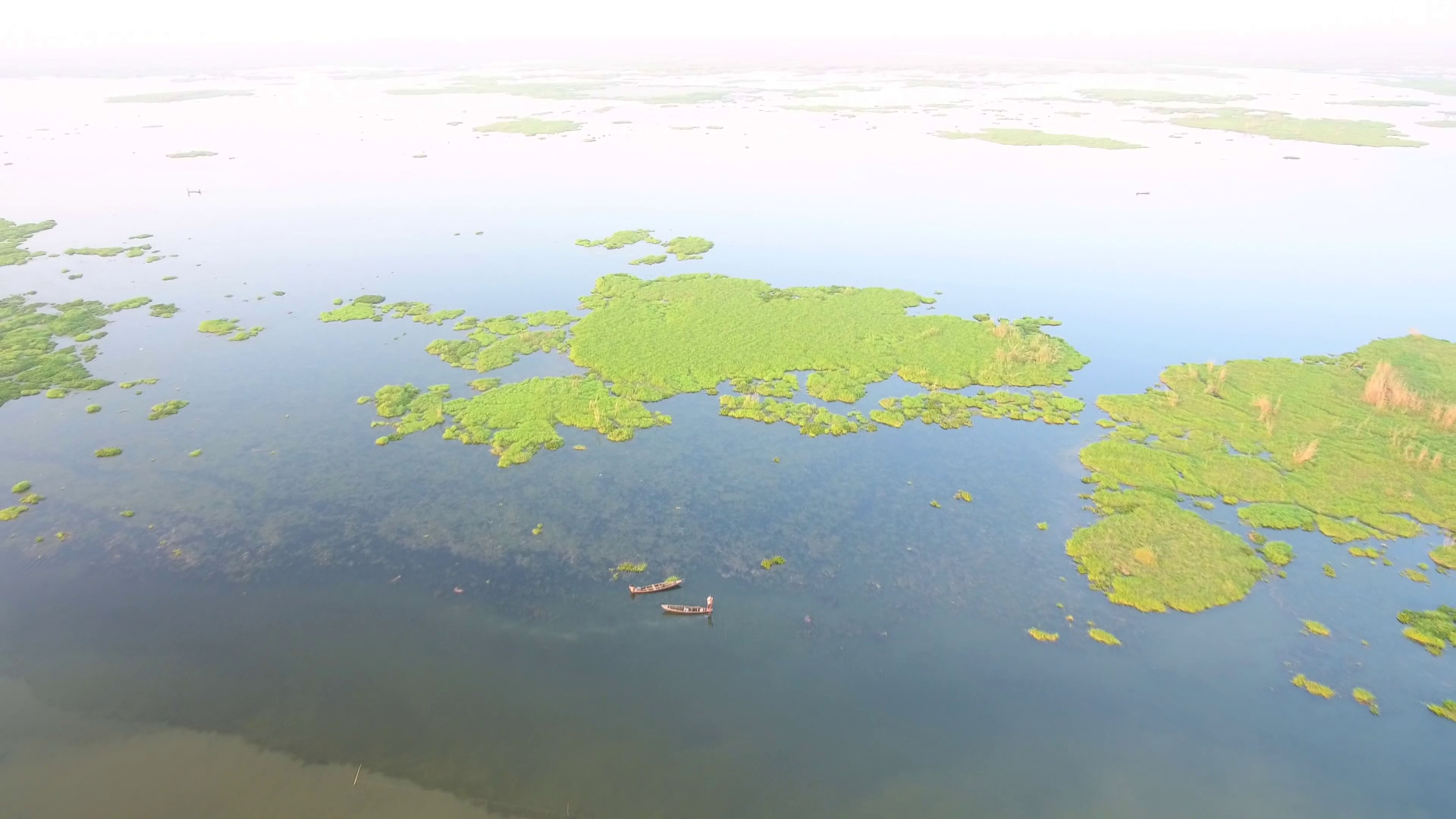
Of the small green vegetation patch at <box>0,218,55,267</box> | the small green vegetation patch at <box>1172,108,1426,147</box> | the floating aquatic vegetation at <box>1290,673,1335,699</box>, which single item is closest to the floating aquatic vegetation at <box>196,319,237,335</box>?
the small green vegetation patch at <box>0,218,55,267</box>

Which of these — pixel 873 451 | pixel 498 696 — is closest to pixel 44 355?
pixel 498 696

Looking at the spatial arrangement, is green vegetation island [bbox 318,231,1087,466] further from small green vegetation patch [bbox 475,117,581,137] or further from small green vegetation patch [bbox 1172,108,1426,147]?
small green vegetation patch [bbox 1172,108,1426,147]

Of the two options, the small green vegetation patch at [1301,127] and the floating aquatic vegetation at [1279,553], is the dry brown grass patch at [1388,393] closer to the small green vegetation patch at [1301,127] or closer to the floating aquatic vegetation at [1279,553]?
the floating aquatic vegetation at [1279,553]

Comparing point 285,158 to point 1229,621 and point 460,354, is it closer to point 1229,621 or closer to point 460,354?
point 460,354

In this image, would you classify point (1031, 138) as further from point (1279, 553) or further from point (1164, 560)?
point (1164, 560)

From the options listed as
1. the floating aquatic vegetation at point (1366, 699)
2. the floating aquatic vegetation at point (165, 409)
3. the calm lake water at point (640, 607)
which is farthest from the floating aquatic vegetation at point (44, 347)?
the floating aquatic vegetation at point (1366, 699)

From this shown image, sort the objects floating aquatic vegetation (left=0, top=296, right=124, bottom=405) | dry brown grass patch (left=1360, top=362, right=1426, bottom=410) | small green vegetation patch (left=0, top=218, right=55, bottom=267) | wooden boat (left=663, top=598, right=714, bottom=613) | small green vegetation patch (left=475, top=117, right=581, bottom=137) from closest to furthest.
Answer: wooden boat (left=663, top=598, right=714, bottom=613) < dry brown grass patch (left=1360, top=362, right=1426, bottom=410) < floating aquatic vegetation (left=0, top=296, right=124, bottom=405) < small green vegetation patch (left=0, top=218, right=55, bottom=267) < small green vegetation patch (left=475, top=117, right=581, bottom=137)
